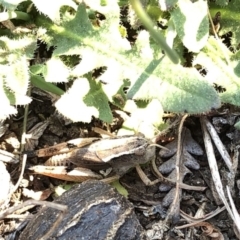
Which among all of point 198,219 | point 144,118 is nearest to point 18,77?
point 144,118

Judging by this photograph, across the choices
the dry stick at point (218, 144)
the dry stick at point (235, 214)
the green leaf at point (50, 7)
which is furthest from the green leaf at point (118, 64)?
the dry stick at point (235, 214)

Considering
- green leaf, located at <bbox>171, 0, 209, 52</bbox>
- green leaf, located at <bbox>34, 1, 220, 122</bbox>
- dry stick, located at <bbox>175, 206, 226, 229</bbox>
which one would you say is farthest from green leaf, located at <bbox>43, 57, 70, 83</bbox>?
dry stick, located at <bbox>175, 206, 226, 229</bbox>

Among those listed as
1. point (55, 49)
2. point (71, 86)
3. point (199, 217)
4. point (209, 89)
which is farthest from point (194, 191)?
point (55, 49)

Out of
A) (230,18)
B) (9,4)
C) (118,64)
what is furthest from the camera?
(230,18)

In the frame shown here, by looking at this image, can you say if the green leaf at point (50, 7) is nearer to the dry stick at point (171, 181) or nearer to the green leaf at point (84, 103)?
the green leaf at point (84, 103)

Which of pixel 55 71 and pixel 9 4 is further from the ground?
pixel 9 4

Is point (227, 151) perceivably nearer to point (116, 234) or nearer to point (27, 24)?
point (116, 234)

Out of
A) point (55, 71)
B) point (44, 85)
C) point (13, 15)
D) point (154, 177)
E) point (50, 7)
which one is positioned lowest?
point (154, 177)

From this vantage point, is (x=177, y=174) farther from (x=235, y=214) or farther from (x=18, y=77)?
(x=18, y=77)
